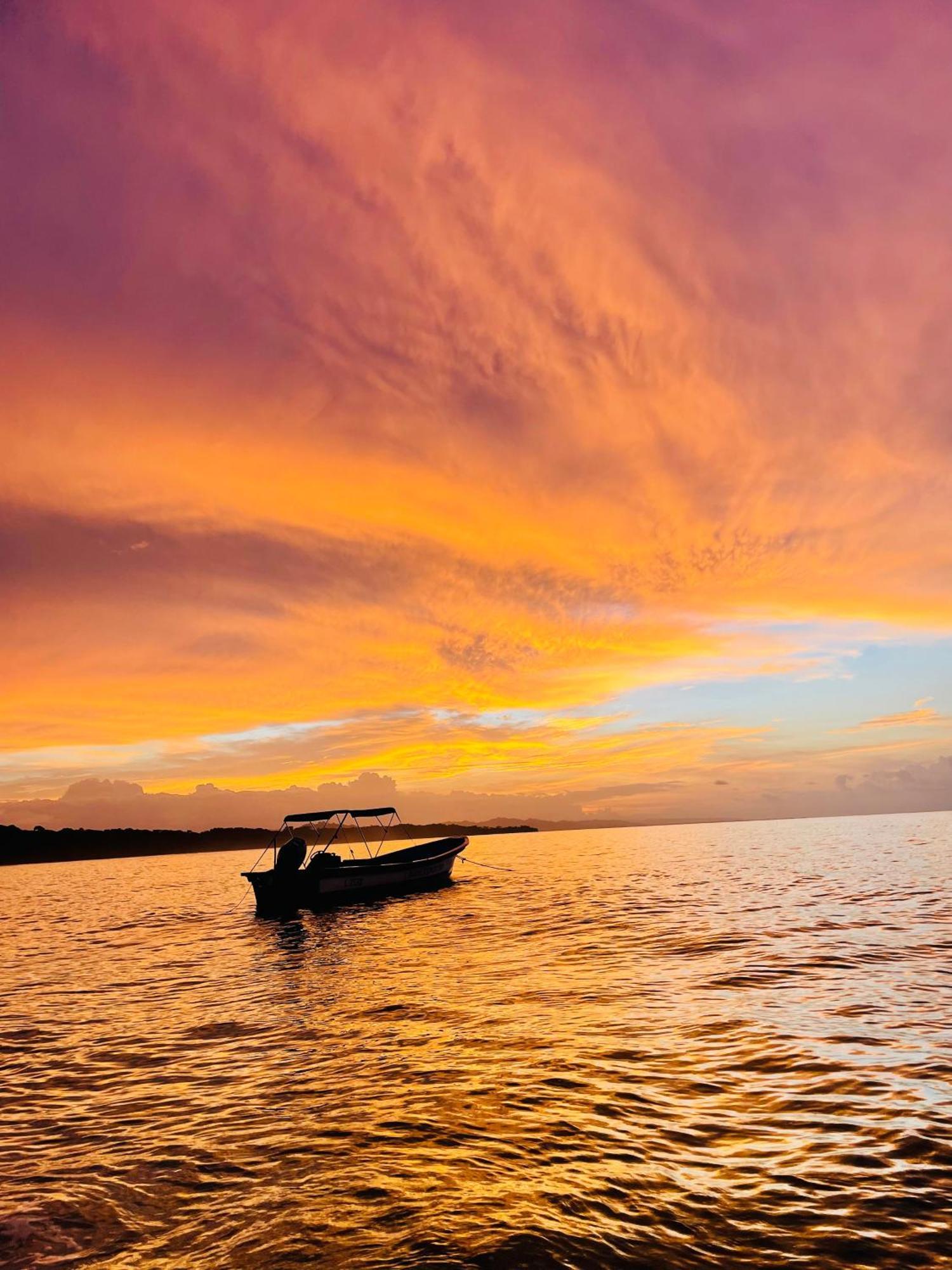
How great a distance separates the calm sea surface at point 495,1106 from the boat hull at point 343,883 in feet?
47.5

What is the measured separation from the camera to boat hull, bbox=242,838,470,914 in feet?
140

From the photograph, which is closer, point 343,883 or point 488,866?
point 343,883

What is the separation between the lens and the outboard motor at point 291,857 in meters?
43.1

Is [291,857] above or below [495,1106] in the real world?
above

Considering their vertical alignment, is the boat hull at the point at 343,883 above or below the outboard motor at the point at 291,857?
below

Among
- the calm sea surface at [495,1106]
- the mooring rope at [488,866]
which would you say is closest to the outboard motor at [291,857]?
the calm sea surface at [495,1106]

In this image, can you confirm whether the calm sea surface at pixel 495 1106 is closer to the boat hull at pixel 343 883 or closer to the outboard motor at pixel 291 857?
the boat hull at pixel 343 883

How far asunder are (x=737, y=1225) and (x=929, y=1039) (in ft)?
27.1

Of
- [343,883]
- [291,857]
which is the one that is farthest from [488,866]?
[291,857]

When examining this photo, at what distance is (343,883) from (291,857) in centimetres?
364

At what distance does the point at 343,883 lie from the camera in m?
45.2

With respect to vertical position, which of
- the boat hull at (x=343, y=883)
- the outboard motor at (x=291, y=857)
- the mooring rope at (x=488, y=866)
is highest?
the outboard motor at (x=291, y=857)

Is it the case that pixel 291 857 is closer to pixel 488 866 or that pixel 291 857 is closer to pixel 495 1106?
pixel 495 1106

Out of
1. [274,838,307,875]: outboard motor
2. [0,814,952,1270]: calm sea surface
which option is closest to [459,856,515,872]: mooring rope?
[274,838,307,875]: outboard motor
